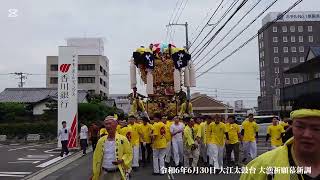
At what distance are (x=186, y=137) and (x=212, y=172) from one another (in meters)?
1.62

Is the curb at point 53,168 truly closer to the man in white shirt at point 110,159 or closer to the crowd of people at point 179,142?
the crowd of people at point 179,142

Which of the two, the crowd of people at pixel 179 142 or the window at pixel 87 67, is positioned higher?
the window at pixel 87 67

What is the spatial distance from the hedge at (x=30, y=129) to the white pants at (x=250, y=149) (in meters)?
23.7

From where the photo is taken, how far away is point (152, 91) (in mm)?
19109

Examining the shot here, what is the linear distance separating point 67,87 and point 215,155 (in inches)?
491

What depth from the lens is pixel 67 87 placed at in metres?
24.8

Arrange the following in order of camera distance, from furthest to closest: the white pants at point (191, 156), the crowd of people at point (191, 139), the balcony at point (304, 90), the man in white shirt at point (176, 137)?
the man in white shirt at point (176, 137) < the white pants at point (191, 156) < the crowd of people at point (191, 139) < the balcony at point (304, 90)

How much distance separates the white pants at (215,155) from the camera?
14.3 m

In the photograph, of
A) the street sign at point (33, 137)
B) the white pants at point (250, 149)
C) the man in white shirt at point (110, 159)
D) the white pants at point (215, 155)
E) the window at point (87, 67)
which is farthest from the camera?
the window at point (87, 67)

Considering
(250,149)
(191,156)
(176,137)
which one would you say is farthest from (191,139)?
(250,149)

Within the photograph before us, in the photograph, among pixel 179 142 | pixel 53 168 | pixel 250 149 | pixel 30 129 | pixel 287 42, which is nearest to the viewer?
pixel 179 142

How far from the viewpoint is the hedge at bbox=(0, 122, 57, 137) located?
37281mm

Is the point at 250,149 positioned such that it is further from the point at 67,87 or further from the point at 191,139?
the point at 67,87

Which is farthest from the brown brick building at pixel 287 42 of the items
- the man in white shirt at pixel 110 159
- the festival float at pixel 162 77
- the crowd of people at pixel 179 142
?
the man in white shirt at pixel 110 159
